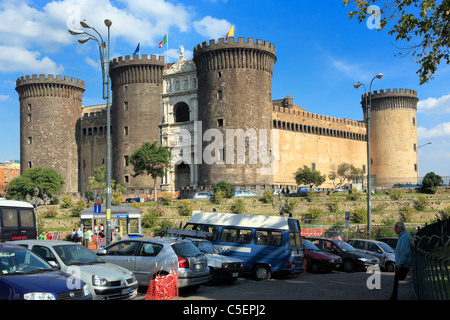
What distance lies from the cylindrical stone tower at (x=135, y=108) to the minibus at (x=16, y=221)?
37043mm

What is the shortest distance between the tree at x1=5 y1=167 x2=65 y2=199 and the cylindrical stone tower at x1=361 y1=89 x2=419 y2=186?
4190 centimetres

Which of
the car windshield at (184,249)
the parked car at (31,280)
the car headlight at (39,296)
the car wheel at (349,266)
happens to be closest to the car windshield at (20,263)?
the parked car at (31,280)

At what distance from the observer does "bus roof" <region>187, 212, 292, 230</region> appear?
1653 centimetres

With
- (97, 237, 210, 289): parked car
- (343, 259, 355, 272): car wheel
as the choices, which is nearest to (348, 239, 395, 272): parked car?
(343, 259, 355, 272): car wheel

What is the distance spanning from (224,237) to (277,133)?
137ft

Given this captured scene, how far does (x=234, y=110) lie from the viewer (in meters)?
51.6

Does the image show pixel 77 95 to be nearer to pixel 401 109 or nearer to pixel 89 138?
pixel 89 138

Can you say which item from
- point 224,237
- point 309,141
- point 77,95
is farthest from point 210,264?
point 77,95

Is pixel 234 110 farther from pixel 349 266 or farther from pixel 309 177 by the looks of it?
pixel 349 266

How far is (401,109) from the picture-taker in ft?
225

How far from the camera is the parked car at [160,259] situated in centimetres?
1230

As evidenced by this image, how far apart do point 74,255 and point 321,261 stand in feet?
33.4

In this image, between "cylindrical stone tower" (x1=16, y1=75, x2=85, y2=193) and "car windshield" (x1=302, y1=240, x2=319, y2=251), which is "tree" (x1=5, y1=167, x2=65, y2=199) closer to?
"cylindrical stone tower" (x1=16, y1=75, x2=85, y2=193)
